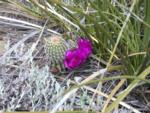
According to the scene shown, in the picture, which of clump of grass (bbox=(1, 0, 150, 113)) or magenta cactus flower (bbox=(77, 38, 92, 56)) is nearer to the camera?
clump of grass (bbox=(1, 0, 150, 113))

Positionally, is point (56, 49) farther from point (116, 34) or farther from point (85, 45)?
point (116, 34)

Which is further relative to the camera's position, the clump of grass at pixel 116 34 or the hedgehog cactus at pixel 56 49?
the hedgehog cactus at pixel 56 49

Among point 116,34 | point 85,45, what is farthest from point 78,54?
point 116,34

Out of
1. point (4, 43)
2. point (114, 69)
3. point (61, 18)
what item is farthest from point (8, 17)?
point (114, 69)

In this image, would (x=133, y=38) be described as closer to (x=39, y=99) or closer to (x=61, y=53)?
(x=61, y=53)
